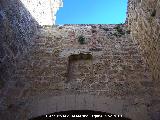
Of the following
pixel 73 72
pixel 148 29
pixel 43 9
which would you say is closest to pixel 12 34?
pixel 73 72

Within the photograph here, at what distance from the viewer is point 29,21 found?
6723mm

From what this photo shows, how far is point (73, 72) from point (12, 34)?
1.26m

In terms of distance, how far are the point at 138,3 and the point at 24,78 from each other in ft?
8.43

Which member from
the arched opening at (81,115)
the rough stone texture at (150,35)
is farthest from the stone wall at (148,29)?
the arched opening at (81,115)

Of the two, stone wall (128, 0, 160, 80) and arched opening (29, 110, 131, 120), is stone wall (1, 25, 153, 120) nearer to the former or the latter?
arched opening (29, 110, 131, 120)

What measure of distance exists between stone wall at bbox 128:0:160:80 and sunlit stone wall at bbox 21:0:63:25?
2.25 metres

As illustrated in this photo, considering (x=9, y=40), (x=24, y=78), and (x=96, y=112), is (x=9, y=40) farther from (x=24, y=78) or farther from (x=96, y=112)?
(x=96, y=112)

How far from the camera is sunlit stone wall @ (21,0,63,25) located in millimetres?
7191

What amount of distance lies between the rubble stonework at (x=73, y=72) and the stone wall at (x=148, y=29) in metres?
0.12

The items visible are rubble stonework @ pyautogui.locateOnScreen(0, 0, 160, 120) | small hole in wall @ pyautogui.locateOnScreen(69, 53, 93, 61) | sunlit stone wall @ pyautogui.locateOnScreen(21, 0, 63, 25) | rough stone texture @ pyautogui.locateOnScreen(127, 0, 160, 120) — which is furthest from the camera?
sunlit stone wall @ pyautogui.locateOnScreen(21, 0, 63, 25)

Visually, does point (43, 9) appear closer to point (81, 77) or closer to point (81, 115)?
point (81, 77)

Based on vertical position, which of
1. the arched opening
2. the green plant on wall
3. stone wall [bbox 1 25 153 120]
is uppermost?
the green plant on wall

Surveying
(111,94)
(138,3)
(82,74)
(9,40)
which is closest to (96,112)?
(111,94)

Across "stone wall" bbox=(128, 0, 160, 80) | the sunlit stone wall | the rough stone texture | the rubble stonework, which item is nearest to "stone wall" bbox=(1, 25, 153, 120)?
the rubble stonework
